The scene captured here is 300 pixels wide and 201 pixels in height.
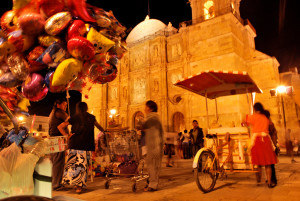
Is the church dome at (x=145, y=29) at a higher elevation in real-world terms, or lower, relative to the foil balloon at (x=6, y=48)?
higher

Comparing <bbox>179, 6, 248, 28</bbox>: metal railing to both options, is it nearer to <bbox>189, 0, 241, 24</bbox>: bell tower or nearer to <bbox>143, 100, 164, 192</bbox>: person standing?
<bbox>189, 0, 241, 24</bbox>: bell tower

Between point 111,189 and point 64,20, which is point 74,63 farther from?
point 111,189

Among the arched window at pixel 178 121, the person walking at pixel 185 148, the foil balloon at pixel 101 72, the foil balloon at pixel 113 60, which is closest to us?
the foil balloon at pixel 101 72

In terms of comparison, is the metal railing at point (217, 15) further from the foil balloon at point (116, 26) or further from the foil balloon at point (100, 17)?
the foil balloon at point (100, 17)

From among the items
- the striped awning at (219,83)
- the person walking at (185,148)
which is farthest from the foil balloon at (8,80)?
the person walking at (185,148)

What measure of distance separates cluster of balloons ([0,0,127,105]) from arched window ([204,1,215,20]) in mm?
20001

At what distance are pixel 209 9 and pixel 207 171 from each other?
833 inches

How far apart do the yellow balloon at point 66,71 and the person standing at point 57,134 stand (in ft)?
4.94

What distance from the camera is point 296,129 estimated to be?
19.4 meters

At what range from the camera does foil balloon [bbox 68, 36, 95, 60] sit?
3307mm

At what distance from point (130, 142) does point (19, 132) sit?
125 inches

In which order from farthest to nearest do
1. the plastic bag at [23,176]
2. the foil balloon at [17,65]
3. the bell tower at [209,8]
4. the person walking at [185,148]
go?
1. the bell tower at [209,8]
2. the person walking at [185,148]
3. the foil balloon at [17,65]
4. the plastic bag at [23,176]

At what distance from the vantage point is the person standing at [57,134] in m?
4.57

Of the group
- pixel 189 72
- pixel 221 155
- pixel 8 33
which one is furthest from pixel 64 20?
pixel 189 72
